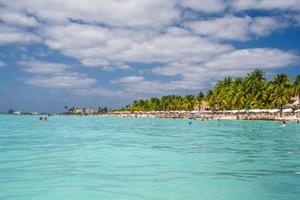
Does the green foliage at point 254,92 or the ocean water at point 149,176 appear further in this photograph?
the green foliage at point 254,92

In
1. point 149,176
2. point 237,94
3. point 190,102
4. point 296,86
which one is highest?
point 296,86

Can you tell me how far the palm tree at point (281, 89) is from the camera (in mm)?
88062

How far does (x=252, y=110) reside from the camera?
94.0 meters

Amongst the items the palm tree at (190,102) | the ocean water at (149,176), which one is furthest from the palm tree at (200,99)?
the ocean water at (149,176)

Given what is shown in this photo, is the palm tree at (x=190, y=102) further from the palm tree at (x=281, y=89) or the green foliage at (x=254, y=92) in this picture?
the palm tree at (x=281, y=89)

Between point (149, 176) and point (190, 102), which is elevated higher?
point (190, 102)

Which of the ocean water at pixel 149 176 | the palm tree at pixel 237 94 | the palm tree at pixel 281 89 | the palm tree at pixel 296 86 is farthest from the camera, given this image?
the palm tree at pixel 237 94

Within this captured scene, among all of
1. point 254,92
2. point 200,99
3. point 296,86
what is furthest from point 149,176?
point 200,99

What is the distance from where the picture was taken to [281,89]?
89125 mm

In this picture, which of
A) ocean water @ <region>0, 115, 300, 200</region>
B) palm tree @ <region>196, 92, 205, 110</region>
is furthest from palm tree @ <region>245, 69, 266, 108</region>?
ocean water @ <region>0, 115, 300, 200</region>

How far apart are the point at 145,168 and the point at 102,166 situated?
80.2 inches

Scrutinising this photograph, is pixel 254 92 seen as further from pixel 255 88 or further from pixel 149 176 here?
pixel 149 176

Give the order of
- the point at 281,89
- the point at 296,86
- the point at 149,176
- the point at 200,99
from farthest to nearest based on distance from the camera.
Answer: the point at 200,99 → the point at 281,89 → the point at 296,86 → the point at 149,176

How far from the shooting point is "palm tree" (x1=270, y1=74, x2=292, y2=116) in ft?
289
